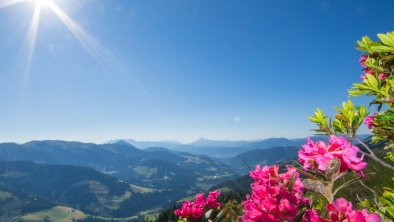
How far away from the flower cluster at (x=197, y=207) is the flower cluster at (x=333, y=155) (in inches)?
181

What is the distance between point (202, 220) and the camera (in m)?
6.66

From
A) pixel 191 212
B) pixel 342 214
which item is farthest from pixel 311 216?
pixel 191 212

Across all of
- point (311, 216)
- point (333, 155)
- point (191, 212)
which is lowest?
point (191, 212)

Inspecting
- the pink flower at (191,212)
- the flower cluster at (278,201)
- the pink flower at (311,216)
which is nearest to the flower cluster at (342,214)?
the pink flower at (311,216)

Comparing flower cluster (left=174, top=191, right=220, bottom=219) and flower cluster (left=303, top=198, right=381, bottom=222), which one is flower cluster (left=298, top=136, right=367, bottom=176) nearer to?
flower cluster (left=303, top=198, right=381, bottom=222)

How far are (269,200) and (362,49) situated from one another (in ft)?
8.76

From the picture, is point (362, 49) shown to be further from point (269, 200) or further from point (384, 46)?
point (269, 200)

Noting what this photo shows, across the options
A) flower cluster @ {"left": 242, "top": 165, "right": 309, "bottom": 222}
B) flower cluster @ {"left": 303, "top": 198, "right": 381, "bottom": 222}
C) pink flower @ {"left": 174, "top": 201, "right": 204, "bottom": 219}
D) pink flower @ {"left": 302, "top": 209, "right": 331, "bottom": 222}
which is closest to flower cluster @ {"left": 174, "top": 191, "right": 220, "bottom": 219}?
pink flower @ {"left": 174, "top": 201, "right": 204, "bottom": 219}

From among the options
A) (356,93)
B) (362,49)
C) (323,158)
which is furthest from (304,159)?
(362,49)

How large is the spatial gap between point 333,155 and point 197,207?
493 centimetres

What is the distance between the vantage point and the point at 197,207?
6754 millimetres

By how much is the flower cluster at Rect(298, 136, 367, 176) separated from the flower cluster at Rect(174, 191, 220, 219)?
4595 mm

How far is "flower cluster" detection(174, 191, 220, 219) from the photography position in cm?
665

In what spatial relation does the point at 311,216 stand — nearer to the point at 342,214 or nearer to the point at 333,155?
the point at 342,214
